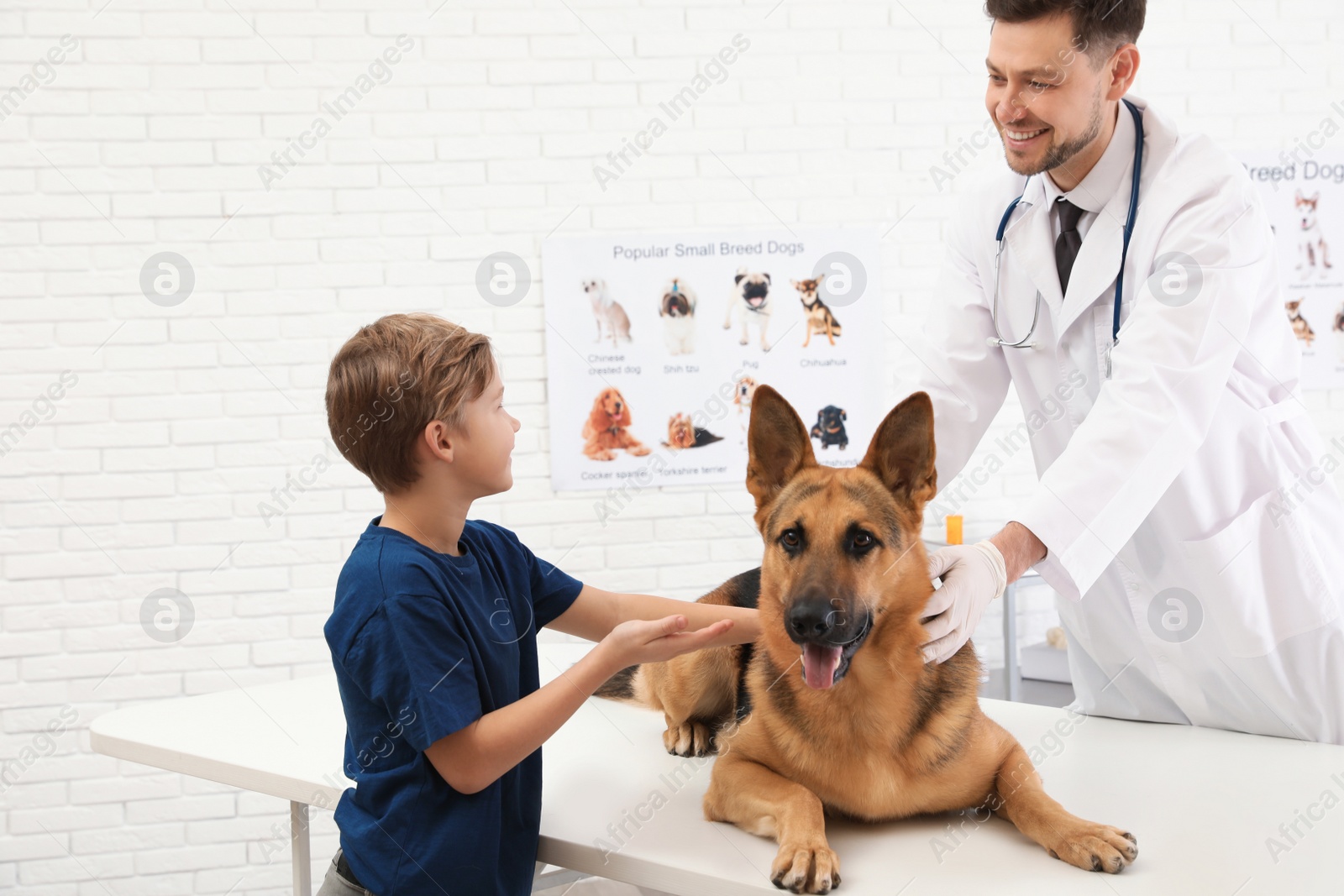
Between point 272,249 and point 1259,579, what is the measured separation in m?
3.64

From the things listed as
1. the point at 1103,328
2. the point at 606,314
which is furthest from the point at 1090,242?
the point at 606,314

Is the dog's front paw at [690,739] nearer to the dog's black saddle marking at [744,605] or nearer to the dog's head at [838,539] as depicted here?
the dog's black saddle marking at [744,605]

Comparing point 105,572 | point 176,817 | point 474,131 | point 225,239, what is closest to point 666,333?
point 474,131

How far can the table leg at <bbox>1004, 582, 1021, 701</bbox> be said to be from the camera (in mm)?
4008

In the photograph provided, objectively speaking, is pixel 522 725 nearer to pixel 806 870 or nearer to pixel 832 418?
pixel 806 870

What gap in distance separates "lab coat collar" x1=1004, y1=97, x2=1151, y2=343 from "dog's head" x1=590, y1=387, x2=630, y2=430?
7.63 ft

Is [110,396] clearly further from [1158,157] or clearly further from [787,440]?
[1158,157]

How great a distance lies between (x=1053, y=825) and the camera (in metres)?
1.42

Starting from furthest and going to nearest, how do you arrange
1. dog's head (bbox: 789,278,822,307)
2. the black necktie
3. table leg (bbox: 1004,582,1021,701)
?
1. dog's head (bbox: 789,278,822,307)
2. table leg (bbox: 1004,582,1021,701)
3. the black necktie

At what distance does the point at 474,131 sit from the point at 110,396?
1.81m

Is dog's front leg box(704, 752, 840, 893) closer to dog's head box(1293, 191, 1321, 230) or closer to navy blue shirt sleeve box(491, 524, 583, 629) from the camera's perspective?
navy blue shirt sleeve box(491, 524, 583, 629)

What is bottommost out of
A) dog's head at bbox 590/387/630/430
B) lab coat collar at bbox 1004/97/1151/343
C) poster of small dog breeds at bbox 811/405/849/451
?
poster of small dog breeds at bbox 811/405/849/451

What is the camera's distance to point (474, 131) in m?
4.12

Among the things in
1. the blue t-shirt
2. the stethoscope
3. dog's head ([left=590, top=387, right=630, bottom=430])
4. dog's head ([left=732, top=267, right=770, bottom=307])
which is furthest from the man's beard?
dog's head ([left=590, top=387, right=630, bottom=430])
